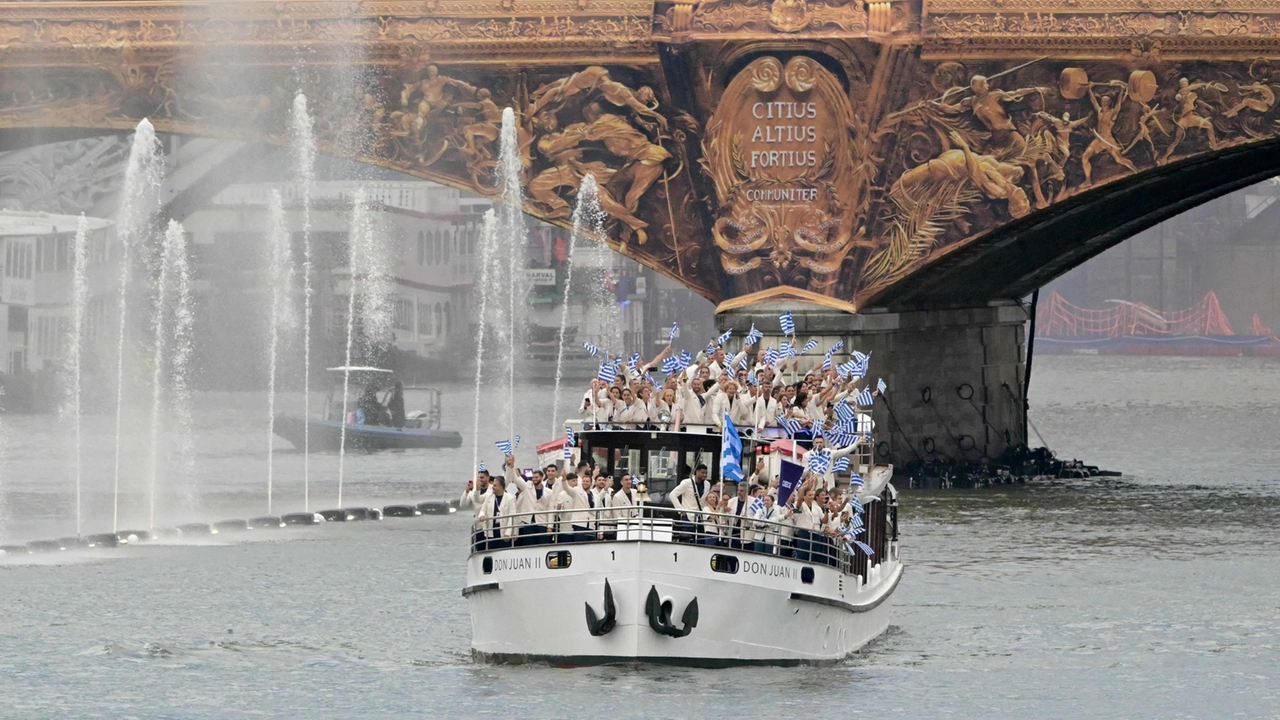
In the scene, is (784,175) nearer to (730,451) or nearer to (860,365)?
(860,365)

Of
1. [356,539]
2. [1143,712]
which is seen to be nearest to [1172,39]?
[356,539]

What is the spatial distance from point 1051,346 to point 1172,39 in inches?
4511

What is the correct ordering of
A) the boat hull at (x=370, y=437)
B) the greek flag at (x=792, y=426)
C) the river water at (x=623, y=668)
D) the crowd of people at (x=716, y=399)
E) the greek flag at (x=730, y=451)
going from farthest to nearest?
1. the boat hull at (x=370, y=437)
2. the greek flag at (x=792, y=426)
3. the crowd of people at (x=716, y=399)
4. the greek flag at (x=730, y=451)
5. the river water at (x=623, y=668)

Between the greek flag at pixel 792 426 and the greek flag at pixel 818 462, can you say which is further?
→ the greek flag at pixel 792 426

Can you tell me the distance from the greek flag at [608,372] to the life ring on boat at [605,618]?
6.47 meters

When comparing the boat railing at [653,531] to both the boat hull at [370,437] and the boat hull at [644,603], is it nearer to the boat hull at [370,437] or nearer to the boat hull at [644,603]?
the boat hull at [644,603]

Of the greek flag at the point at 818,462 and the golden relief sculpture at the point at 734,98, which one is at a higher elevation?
the golden relief sculpture at the point at 734,98

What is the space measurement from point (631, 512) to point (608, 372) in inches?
265

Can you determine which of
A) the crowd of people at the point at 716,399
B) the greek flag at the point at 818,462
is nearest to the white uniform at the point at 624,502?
the crowd of people at the point at 716,399

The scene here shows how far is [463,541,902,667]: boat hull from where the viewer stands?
120 feet

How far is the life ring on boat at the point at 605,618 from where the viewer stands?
36.6 metres

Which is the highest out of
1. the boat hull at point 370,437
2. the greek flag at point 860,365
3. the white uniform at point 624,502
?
the greek flag at point 860,365

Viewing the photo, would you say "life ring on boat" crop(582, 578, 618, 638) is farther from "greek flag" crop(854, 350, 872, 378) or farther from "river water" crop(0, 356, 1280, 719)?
"greek flag" crop(854, 350, 872, 378)

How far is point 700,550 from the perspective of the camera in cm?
3675
